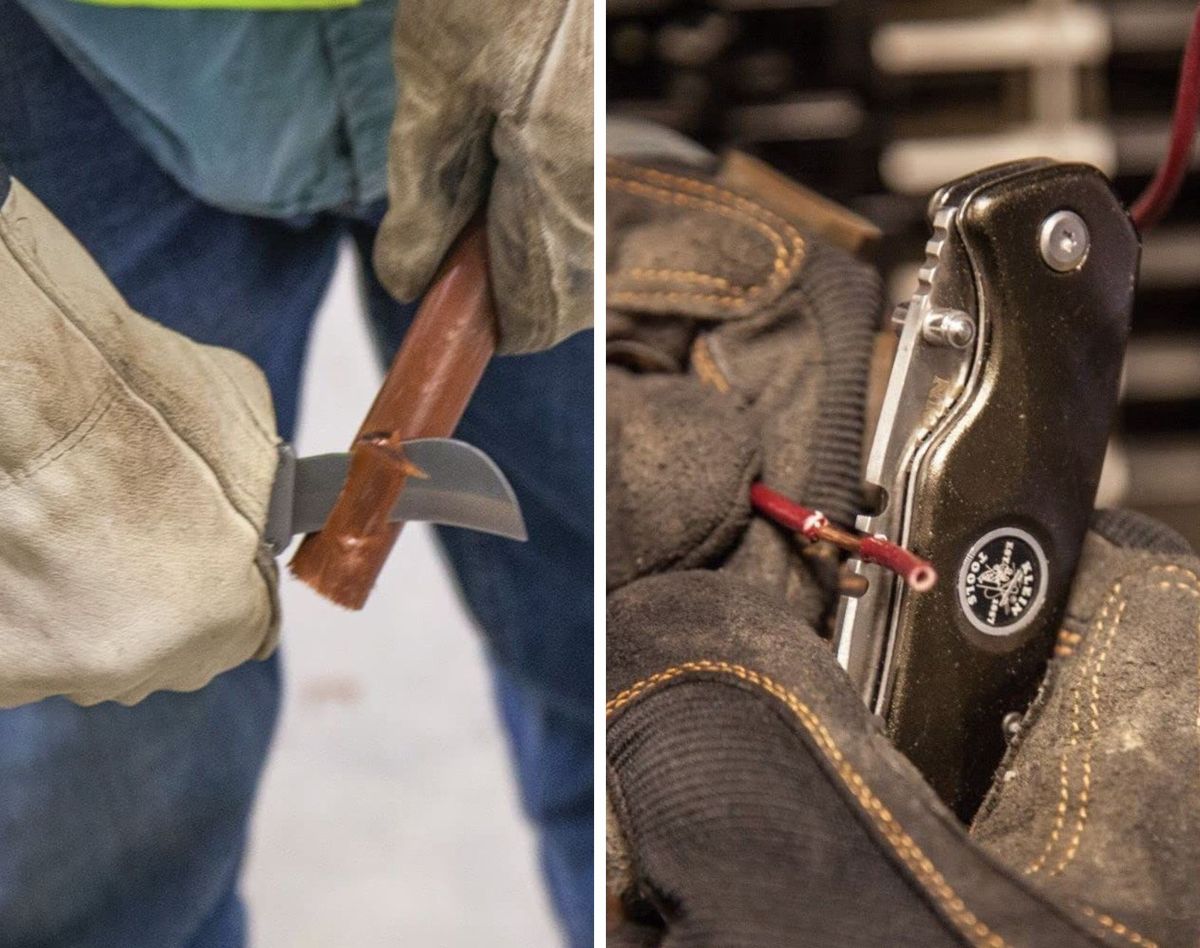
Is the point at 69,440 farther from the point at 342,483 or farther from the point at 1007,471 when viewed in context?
the point at 1007,471

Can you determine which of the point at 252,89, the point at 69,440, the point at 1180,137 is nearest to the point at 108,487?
the point at 69,440

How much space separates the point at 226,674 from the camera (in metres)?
0.54

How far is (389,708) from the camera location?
0.53 meters

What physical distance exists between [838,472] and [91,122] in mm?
308

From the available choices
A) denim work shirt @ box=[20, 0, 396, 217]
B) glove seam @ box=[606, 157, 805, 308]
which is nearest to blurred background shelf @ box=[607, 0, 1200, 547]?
glove seam @ box=[606, 157, 805, 308]

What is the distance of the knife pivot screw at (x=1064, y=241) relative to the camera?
460 mm

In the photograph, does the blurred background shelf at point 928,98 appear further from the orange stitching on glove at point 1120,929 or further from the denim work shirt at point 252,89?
the orange stitching on glove at point 1120,929

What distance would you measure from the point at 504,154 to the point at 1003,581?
23 centimetres

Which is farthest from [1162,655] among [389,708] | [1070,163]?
[389,708]

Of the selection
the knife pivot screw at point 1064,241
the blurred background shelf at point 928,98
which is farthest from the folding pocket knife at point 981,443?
the blurred background shelf at point 928,98

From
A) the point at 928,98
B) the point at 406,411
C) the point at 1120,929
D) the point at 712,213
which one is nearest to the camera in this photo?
the point at 1120,929

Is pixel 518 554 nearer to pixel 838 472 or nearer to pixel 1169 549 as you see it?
pixel 838 472

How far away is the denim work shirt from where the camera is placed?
477 millimetres

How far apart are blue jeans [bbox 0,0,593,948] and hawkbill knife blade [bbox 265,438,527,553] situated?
0.02 meters
